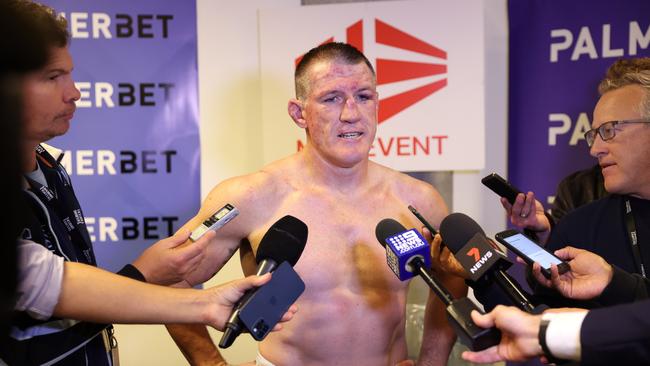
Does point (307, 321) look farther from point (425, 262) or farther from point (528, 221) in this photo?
point (528, 221)

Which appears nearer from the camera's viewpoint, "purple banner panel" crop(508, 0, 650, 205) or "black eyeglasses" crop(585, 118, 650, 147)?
"black eyeglasses" crop(585, 118, 650, 147)

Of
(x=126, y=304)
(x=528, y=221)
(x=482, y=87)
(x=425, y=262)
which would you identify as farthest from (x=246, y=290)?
(x=482, y=87)

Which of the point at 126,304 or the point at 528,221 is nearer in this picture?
the point at 126,304

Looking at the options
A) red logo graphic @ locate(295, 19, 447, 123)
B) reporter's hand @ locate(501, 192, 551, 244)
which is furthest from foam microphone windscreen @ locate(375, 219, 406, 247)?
red logo graphic @ locate(295, 19, 447, 123)

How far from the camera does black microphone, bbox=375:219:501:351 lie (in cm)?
132

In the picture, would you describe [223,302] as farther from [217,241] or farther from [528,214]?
[528,214]

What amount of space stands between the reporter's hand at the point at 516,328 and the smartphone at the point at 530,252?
215 millimetres

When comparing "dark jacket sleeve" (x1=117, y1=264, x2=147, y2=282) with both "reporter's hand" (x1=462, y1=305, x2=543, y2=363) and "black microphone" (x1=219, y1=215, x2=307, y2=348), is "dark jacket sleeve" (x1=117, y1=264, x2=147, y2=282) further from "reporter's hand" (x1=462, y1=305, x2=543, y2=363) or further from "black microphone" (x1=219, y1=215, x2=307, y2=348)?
"reporter's hand" (x1=462, y1=305, x2=543, y2=363)

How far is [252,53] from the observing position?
3074mm

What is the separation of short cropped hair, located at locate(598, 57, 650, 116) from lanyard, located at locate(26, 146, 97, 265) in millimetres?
1853

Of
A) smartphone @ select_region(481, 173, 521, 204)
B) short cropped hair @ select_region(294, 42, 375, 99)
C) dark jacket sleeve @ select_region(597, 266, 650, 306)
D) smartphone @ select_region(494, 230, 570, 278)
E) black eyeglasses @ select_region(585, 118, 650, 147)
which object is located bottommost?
dark jacket sleeve @ select_region(597, 266, 650, 306)

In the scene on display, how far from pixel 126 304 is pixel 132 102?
1843mm

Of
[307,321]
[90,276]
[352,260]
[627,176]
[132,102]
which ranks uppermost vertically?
[132,102]

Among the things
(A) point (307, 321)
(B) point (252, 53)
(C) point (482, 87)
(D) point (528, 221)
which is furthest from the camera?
(B) point (252, 53)
